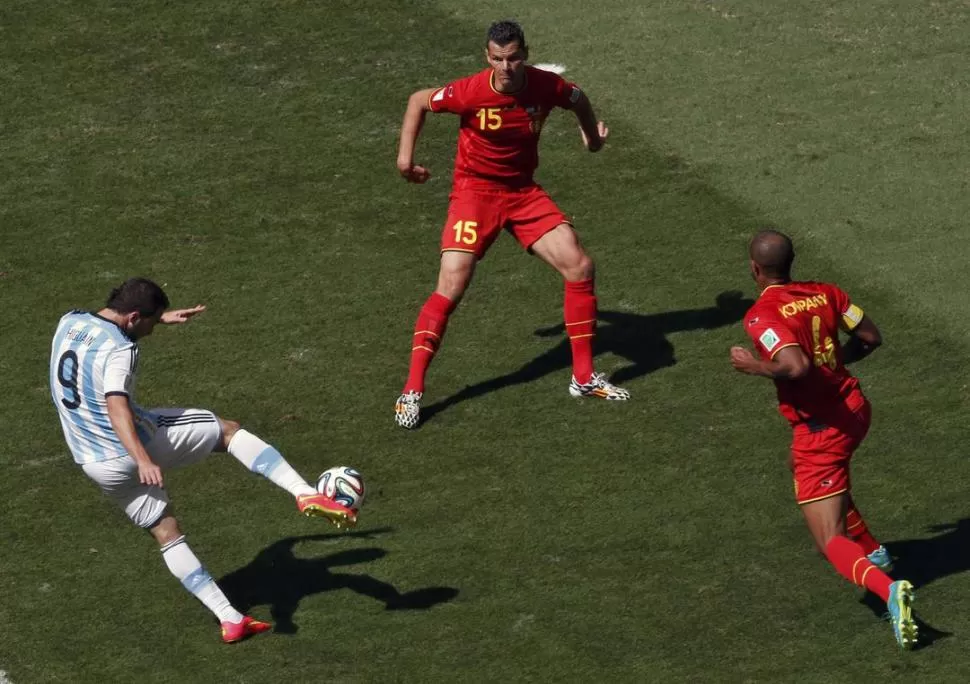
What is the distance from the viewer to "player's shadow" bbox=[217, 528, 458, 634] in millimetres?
10336

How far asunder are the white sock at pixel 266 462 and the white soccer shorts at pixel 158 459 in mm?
195

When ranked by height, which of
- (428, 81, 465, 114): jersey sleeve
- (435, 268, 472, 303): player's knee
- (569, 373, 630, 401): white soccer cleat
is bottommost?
(569, 373, 630, 401): white soccer cleat

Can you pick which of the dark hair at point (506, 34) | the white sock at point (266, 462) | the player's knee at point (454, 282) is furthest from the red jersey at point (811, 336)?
the player's knee at point (454, 282)

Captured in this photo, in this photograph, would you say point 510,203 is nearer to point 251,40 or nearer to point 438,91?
point 438,91

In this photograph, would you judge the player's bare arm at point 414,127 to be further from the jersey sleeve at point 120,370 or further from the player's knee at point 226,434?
the jersey sleeve at point 120,370

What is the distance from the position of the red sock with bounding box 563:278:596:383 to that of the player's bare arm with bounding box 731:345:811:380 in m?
3.26

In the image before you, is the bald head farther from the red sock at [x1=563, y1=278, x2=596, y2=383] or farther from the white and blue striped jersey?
the white and blue striped jersey

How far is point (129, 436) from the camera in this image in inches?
372

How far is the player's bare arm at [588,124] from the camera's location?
41.3 ft

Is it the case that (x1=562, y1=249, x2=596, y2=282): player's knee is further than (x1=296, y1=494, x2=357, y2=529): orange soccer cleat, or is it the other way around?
(x1=562, y1=249, x2=596, y2=282): player's knee

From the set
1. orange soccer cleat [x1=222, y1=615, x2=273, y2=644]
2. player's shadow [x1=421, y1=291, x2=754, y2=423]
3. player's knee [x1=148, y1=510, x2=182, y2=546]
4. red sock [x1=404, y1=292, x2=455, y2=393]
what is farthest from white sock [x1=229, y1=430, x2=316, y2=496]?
player's shadow [x1=421, y1=291, x2=754, y2=423]

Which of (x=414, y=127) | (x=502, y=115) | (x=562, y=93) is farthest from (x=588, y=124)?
(x=414, y=127)

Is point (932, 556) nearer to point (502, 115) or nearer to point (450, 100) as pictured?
point (502, 115)

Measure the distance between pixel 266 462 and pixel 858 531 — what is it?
361cm
